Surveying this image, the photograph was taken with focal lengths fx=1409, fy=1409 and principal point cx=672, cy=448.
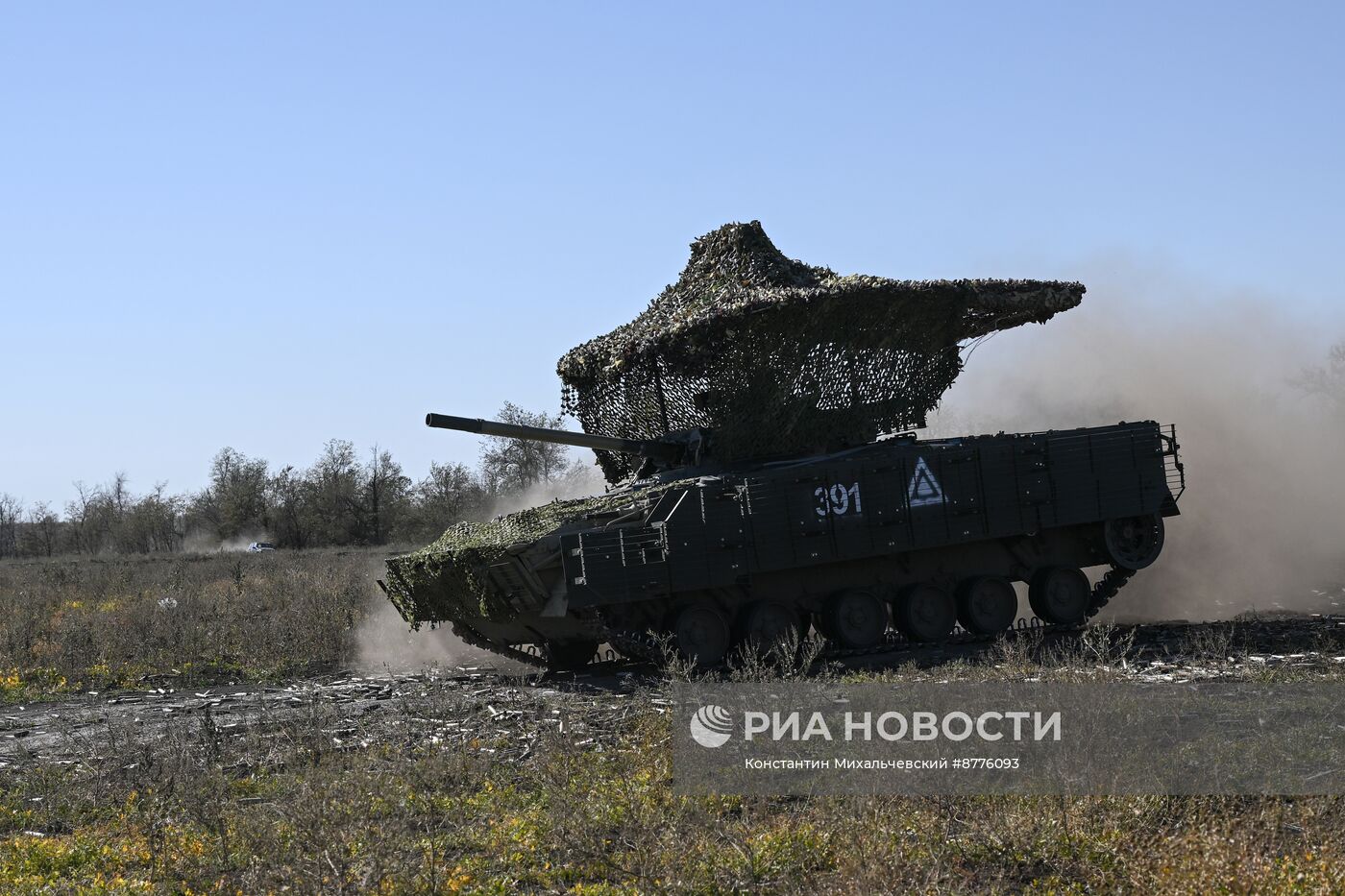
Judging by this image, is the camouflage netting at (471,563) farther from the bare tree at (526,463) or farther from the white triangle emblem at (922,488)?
the bare tree at (526,463)

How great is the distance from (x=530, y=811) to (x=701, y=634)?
684 cm

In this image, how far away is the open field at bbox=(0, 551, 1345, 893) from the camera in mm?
7141

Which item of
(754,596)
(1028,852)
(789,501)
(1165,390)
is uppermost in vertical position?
(1165,390)

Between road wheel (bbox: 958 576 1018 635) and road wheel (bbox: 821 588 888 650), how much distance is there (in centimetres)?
134

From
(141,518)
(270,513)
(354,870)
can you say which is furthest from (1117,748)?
(141,518)

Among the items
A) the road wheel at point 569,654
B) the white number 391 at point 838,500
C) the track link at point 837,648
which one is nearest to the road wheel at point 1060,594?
the track link at point 837,648

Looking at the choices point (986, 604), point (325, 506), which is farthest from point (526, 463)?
point (986, 604)

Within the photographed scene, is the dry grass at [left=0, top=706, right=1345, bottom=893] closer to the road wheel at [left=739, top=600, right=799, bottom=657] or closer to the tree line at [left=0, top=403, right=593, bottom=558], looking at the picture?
the road wheel at [left=739, top=600, right=799, bottom=657]

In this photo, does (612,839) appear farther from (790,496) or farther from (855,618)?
(855,618)

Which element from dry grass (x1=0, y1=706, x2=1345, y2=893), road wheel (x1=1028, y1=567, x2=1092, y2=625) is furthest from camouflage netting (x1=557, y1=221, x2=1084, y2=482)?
dry grass (x1=0, y1=706, x2=1345, y2=893)

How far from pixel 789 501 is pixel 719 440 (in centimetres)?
186

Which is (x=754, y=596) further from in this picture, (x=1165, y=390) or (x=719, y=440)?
(x=1165, y=390)

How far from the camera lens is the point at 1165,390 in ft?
88.8

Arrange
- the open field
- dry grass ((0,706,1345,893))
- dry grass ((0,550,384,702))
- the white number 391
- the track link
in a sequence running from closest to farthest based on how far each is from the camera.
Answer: dry grass ((0,706,1345,893)) → the open field → the track link → the white number 391 → dry grass ((0,550,384,702))
